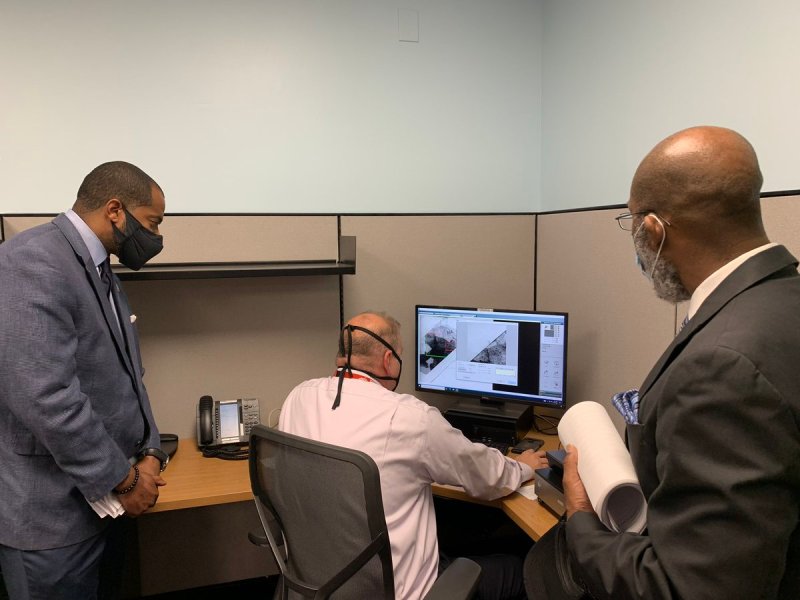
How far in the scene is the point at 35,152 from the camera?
2342 millimetres

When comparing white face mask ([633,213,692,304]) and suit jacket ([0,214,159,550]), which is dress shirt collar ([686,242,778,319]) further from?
suit jacket ([0,214,159,550])

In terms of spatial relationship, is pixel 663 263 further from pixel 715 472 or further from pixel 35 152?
pixel 35 152

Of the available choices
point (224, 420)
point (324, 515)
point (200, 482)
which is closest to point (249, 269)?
point (224, 420)

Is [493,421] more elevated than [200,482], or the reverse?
[493,421]

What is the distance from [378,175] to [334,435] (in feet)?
5.24

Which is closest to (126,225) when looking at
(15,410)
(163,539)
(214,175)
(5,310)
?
(5,310)

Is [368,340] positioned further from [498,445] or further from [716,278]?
[716,278]

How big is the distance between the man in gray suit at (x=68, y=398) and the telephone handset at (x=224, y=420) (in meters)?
0.43

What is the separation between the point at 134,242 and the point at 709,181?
140 cm

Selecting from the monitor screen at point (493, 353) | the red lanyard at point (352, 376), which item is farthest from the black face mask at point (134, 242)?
the monitor screen at point (493, 353)

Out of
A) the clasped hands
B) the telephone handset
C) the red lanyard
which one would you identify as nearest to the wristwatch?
the clasped hands

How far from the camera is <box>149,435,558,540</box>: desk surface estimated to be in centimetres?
149

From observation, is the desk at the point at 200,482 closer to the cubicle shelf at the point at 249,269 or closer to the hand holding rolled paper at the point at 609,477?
the cubicle shelf at the point at 249,269

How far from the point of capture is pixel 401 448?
135cm
